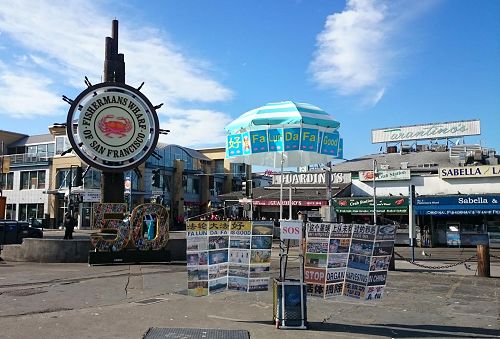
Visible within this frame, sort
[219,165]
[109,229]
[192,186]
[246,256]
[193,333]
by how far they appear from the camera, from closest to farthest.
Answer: [193,333], [246,256], [109,229], [192,186], [219,165]

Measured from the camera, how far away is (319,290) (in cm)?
852

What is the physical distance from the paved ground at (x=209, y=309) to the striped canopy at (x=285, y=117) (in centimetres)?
331

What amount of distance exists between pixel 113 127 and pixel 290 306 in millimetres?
13507

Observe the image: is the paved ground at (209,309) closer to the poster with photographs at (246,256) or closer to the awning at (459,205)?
the poster with photographs at (246,256)

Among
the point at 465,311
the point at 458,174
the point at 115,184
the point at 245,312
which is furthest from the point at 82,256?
the point at 458,174

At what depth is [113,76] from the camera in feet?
65.9

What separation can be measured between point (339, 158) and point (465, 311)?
3985 mm

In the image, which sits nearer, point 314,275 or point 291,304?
point 291,304

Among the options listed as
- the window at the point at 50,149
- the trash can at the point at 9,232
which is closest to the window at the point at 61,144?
the window at the point at 50,149

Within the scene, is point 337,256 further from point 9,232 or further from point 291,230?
point 9,232

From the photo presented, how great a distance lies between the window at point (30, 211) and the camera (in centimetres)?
5444

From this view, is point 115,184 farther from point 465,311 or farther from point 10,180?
point 10,180

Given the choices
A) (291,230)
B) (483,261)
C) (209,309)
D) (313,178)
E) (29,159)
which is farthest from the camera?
(29,159)

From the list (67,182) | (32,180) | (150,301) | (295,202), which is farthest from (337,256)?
(32,180)
